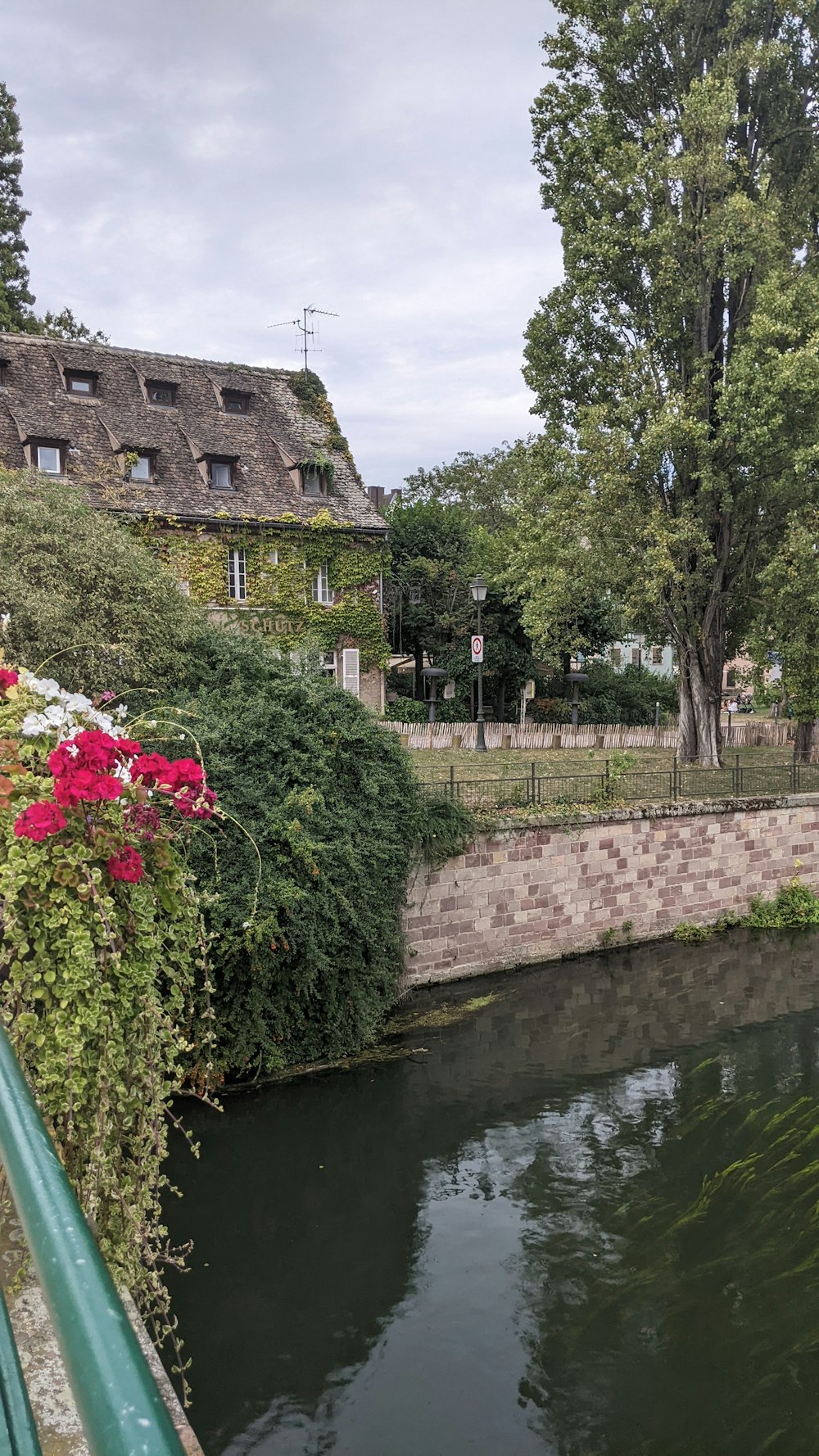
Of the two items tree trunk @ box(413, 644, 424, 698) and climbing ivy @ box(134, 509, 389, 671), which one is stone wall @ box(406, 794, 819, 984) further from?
tree trunk @ box(413, 644, 424, 698)

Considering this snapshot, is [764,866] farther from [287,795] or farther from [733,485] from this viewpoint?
[287,795]

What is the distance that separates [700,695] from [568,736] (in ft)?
25.7

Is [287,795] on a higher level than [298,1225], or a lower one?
higher

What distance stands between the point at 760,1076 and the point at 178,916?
1061cm

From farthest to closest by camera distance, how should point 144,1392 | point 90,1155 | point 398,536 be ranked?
point 398,536
point 90,1155
point 144,1392

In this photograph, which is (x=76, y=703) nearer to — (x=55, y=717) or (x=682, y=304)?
(x=55, y=717)

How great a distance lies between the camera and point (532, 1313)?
25.7 feet

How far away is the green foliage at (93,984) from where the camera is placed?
345 centimetres

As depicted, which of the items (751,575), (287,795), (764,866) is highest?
(751,575)

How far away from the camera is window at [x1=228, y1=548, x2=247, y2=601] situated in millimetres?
26531

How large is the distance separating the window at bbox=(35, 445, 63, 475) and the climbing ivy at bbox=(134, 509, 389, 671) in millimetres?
2481

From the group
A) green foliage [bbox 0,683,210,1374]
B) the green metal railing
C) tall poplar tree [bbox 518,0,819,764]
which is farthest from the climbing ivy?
the green metal railing

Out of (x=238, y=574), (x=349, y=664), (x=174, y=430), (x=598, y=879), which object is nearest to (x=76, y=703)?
(x=598, y=879)

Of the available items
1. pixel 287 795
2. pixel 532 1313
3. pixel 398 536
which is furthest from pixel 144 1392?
pixel 398 536
